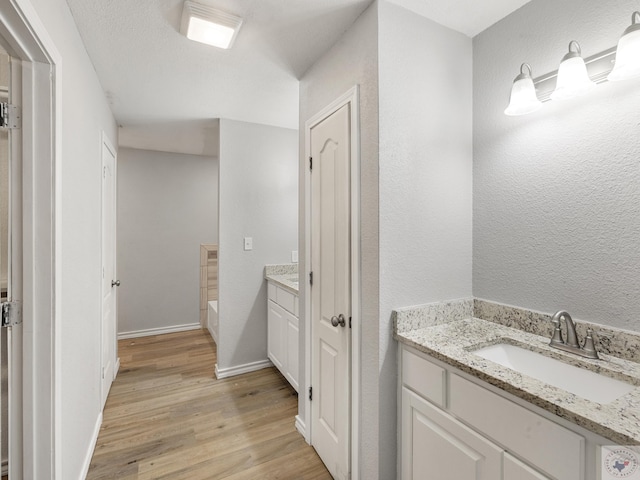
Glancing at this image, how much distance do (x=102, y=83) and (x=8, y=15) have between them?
1.45 meters

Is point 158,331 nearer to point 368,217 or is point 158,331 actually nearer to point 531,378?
point 368,217

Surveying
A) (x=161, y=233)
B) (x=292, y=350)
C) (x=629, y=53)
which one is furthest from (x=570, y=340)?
(x=161, y=233)

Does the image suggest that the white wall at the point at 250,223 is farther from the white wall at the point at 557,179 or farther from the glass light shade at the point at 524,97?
the glass light shade at the point at 524,97

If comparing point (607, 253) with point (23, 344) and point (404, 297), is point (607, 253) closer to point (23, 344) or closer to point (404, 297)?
point (404, 297)

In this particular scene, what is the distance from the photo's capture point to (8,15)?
97 centimetres

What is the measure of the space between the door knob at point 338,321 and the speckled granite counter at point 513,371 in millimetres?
292

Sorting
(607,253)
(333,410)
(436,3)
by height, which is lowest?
(333,410)

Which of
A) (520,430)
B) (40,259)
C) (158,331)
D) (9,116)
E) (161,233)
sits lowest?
(158,331)

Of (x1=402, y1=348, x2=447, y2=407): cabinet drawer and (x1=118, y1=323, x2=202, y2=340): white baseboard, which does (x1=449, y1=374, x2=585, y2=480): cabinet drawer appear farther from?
(x1=118, y1=323, x2=202, y2=340): white baseboard

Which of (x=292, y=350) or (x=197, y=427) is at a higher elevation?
(x=292, y=350)

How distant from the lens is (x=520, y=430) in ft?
3.12

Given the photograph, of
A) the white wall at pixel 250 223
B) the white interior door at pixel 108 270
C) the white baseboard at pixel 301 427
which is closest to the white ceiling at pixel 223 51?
the white wall at pixel 250 223

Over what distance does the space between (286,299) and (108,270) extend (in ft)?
5.09

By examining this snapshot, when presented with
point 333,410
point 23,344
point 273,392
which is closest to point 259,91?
point 23,344
